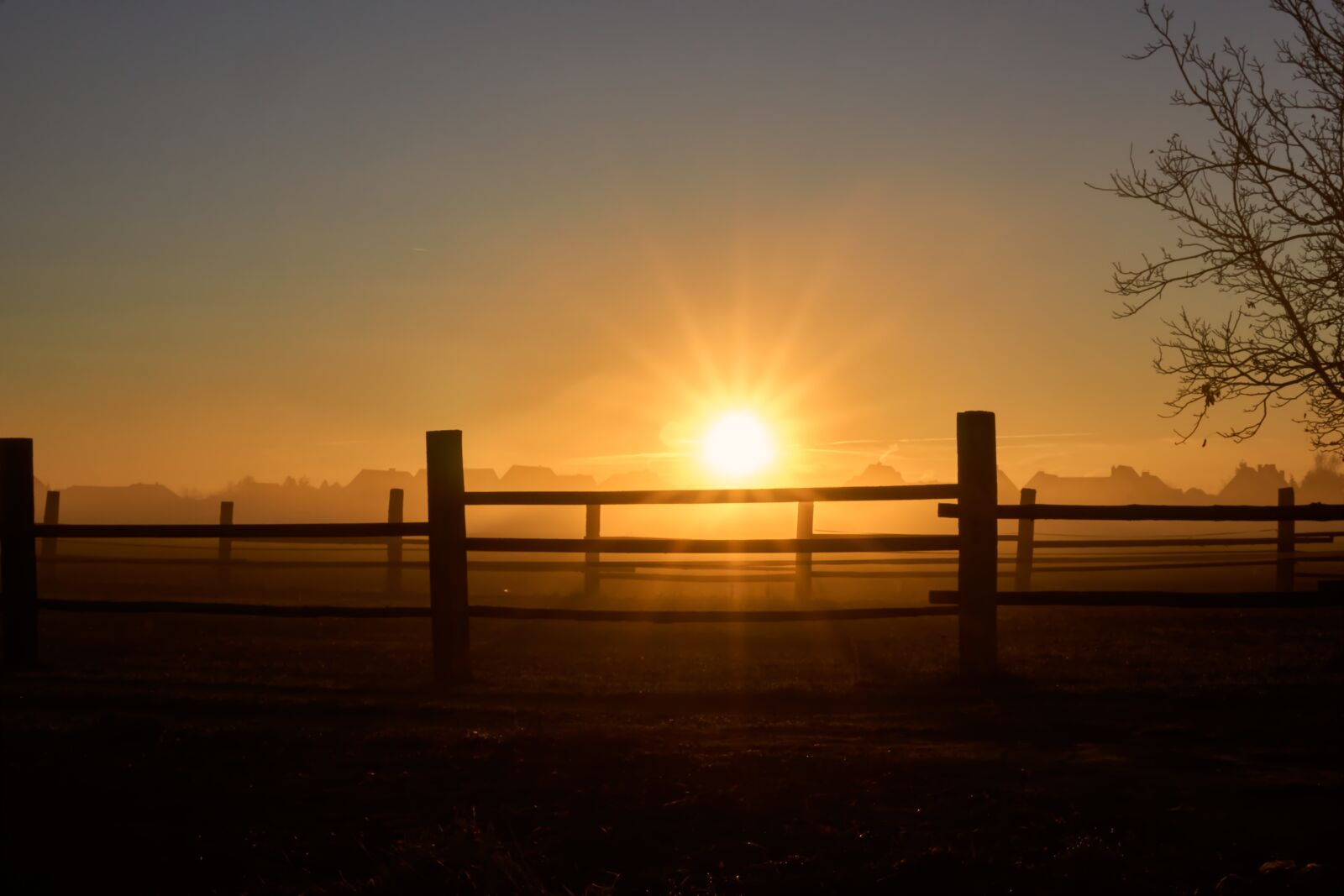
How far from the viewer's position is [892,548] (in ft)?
26.4

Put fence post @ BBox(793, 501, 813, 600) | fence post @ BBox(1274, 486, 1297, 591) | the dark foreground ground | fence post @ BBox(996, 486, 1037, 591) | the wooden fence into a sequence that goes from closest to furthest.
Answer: the dark foreground ground < the wooden fence < fence post @ BBox(1274, 486, 1297, 591) < fence post @ BBox(996, 486, 1037, 591) < fence post @ BBox(793, 501, 813, 600)

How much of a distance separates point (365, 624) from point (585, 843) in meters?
10.2

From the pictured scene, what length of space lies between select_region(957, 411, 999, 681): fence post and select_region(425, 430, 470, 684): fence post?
3.81 meters

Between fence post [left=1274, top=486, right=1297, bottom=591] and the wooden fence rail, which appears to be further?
fence post [left=1274, top=486, right=1297, bottom=591]

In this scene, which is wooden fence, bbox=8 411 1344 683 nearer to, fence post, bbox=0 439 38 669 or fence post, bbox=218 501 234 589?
fence post, bbox=0 439 38 669

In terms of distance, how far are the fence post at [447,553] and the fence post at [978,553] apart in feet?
12.5

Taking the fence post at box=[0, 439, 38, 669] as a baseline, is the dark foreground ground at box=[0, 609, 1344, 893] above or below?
below

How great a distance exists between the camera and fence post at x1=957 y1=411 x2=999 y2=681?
25.7 feet

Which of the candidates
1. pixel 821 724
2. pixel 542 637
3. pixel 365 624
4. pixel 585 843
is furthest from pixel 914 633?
pixel 585 843

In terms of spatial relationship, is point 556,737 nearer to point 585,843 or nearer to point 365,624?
point 585,843

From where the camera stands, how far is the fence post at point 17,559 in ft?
32.1

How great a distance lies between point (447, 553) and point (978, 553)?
405 cm

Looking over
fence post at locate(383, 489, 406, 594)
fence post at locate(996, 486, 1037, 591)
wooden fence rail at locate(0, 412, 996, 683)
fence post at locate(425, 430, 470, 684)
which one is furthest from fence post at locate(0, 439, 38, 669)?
fence post at locate(996, 486, 1037, 591)

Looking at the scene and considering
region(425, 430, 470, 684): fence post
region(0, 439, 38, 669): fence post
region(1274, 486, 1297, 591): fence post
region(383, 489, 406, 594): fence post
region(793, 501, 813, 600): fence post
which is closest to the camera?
region(425, 430, 470, 684): fence post
